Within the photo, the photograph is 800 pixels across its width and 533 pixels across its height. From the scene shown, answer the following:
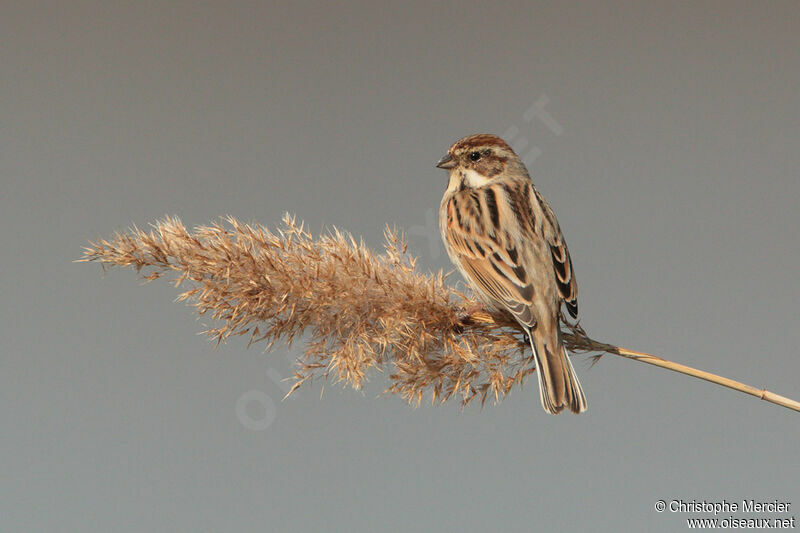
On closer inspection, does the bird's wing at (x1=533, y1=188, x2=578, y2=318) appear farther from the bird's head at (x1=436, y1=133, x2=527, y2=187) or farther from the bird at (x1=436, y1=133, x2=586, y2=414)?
the bird's head at (x1=436, y1=133, x2=527, y2=187)

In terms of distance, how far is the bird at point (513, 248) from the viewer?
1284mm

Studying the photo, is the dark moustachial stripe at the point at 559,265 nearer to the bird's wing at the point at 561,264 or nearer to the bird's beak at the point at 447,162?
the bird's wing at the point at 561,264

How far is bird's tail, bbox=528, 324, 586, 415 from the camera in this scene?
4.14ft

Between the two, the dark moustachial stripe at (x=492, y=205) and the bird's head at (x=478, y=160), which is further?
the bird's head at (x=478, y=160)


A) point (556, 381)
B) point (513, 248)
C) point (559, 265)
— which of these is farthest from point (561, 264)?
point (556, 381)

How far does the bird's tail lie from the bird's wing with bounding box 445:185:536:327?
6 cm

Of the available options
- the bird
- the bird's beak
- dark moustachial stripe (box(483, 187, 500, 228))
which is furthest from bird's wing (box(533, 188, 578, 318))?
the bird's beak

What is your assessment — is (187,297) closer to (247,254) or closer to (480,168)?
(247,254)

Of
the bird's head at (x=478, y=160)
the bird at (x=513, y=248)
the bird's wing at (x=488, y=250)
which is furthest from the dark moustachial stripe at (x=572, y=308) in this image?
the bird's head at (x=478, y=160)

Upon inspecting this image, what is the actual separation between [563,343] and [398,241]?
0.36 m

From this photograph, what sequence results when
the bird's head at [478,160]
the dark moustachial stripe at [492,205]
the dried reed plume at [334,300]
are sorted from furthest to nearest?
1. the bird's head at [478,160]
2. the dark moustachial stripe at [492,205]
3. the dried reed plume at [334,300]

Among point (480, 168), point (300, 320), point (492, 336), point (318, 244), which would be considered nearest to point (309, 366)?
point (300, 320)

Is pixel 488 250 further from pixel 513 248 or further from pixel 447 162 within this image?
pixel 447 162

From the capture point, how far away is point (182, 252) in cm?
117
